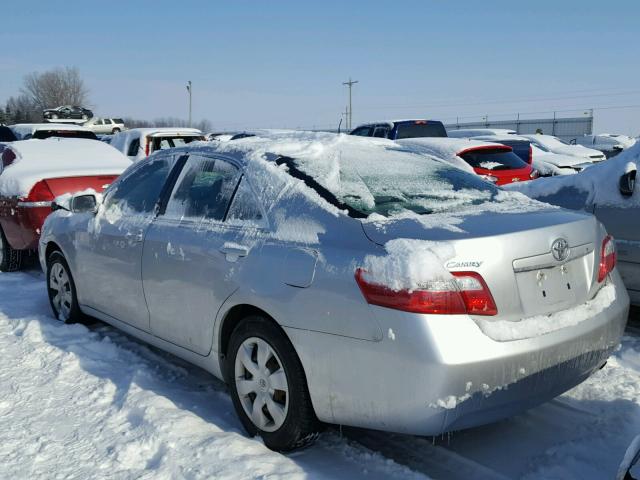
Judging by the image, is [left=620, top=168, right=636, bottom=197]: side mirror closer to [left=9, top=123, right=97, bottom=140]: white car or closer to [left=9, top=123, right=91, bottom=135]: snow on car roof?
[left=9, top=123, right=97, bottom=140]: white car

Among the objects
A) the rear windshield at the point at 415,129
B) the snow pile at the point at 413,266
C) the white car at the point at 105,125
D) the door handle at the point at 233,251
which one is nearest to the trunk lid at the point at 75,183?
the door handle at the point at 233,251

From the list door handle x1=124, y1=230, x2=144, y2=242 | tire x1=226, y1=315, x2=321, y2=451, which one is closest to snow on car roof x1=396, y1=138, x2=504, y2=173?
door handle x1=124, y1=230, x2=144, y2=242

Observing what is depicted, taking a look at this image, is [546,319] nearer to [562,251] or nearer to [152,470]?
[562,251]

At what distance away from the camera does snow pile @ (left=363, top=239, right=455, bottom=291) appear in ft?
8.46

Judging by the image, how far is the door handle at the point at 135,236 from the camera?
4.15 metres

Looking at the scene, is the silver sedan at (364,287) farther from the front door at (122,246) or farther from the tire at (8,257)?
the tire at (8,257)

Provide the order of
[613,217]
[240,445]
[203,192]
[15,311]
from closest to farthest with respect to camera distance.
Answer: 1. [240,445]
2. [203,192]
3. [613,217]
4. [15,311]

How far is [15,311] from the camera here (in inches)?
225

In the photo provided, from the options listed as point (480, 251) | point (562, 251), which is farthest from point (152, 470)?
point (562, 251)

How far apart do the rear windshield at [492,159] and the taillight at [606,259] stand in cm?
622

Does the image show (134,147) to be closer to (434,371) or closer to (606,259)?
(606,259)

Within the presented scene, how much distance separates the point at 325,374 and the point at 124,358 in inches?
85.0

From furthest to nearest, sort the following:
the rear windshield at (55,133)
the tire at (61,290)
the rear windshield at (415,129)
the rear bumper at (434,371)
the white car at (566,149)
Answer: the white car at (566,149), the rear windshield at (55,133), the rear windshield at (415,129), the tire at (61,290), the rear bumper at (434,371)

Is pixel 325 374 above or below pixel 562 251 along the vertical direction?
below
